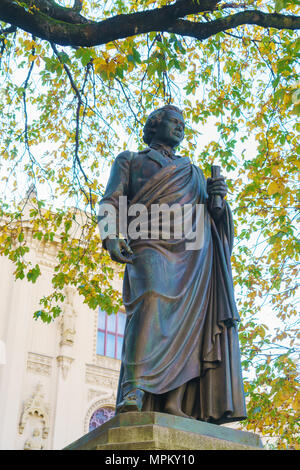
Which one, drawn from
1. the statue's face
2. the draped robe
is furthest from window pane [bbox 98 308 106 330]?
the draped robe

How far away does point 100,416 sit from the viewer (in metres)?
20.0

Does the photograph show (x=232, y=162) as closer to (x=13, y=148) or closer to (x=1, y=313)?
(x=13, y=148)

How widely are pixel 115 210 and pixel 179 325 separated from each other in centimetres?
90

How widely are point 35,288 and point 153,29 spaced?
15.7m

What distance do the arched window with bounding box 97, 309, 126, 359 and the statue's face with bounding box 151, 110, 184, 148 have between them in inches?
683

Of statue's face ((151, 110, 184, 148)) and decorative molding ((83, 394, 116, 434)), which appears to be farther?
decorative molding ((83, 394, 116, 434))

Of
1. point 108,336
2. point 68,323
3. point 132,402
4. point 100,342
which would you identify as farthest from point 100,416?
point 132,402

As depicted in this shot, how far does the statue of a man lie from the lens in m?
3.54

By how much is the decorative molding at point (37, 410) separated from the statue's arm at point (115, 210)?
15374 millimetres

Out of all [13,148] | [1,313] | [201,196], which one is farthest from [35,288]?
[201,196]

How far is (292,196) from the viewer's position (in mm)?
9328

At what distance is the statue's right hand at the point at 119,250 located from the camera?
3.79 meters

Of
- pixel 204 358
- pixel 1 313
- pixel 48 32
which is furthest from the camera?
pixel 1 313

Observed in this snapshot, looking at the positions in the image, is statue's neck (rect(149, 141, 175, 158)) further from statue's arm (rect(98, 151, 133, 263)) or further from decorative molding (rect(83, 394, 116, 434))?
decorative molding (rect(83, 394, 116, 434))
